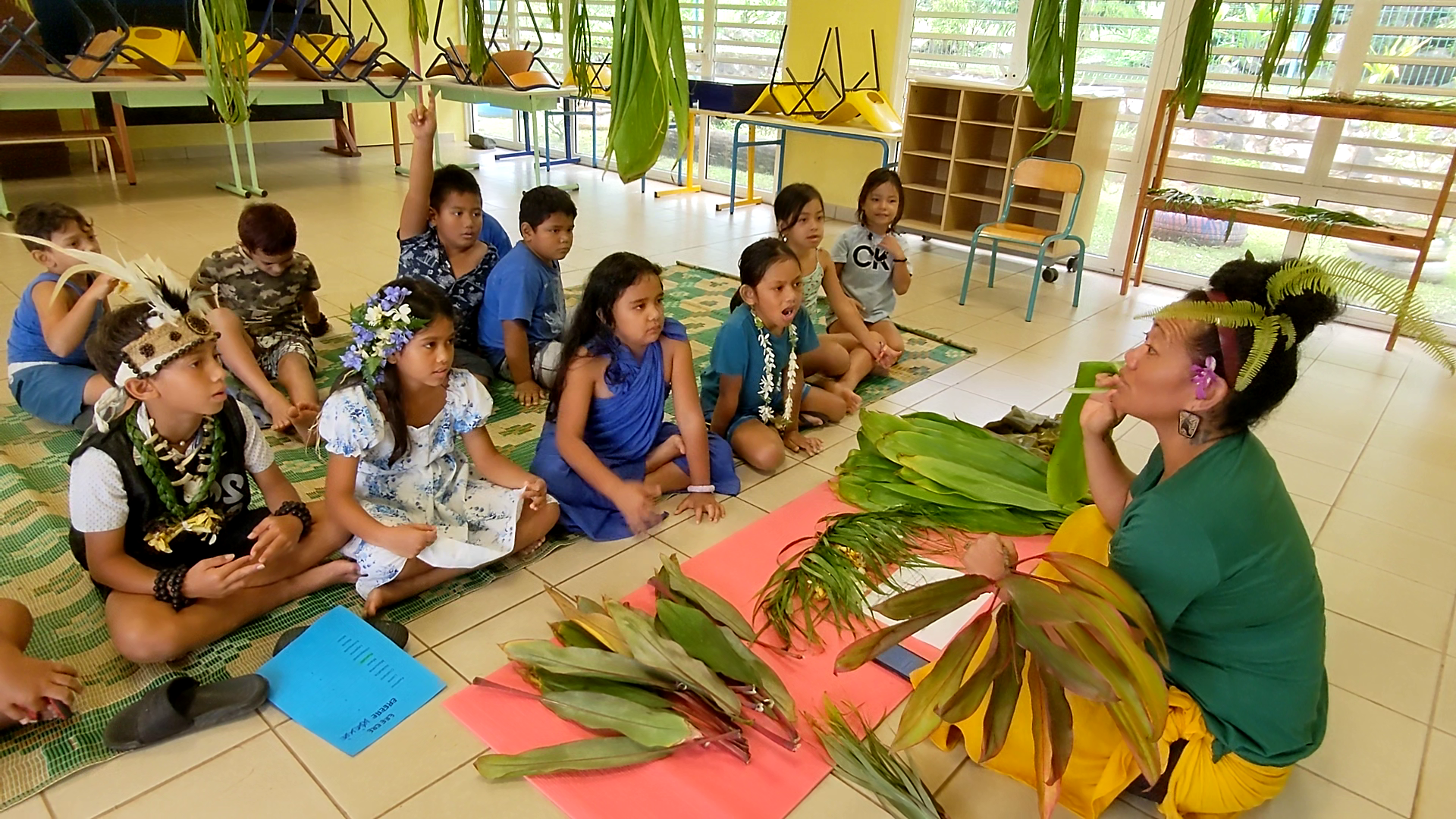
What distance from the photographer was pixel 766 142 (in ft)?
20.8

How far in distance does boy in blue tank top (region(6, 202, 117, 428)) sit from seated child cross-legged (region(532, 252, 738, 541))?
1.40 m

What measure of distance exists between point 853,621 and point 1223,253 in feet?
13.7

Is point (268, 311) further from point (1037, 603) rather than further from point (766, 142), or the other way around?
point (766, 142)

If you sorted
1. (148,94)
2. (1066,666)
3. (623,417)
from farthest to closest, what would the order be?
(148,94) → (623,417) → (1066,666)

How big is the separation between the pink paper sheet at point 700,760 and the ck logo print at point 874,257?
6.60 ft

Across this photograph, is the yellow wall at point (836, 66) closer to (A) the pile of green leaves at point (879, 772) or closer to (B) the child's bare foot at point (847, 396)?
(B) the child's bare foot at point (847, 396)

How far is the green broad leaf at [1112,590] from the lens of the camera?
126 centimetres

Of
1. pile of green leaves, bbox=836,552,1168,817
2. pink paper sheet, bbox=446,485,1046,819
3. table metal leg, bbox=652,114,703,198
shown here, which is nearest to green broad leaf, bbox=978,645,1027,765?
pile of green leaves, bbox=836,552,1168,817

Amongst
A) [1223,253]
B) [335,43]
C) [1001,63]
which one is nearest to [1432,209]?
[1223,253]

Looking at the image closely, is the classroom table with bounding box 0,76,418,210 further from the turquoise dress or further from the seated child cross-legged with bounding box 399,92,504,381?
the turquoise dress

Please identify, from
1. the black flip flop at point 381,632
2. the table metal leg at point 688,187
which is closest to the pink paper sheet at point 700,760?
the black flip flop at point 381,632

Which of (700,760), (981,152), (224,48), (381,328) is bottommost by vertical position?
(700,760)

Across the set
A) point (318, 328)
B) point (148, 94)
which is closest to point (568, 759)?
point (318, 328)

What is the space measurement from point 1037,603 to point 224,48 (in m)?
1.16
